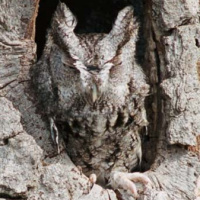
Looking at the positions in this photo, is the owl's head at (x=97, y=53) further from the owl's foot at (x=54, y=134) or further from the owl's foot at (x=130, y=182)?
the owl's foot at (x=130, y=182)

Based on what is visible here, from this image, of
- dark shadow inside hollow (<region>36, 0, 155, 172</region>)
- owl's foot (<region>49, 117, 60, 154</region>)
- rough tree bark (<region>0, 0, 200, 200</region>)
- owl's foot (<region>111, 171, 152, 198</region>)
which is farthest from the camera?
dark shadow inside hollow (<region>36, 0, 155, 172</region>)

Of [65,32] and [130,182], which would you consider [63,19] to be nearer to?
[65,32]

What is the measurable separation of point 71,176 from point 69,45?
0.56 m

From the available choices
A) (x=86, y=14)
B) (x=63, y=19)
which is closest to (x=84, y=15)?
(x=86, y=14)

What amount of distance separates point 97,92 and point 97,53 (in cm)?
16

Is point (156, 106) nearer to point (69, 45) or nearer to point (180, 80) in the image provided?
point (180, 80)

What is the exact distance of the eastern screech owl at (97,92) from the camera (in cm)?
308

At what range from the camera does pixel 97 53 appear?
3.06m

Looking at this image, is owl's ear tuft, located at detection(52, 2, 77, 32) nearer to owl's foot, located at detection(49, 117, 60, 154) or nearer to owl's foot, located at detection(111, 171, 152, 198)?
owl's foot, located at detection(49, 117, 60, 154)

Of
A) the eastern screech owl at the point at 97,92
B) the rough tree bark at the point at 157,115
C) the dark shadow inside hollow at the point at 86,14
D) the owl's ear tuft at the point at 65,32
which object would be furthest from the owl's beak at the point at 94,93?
the dark shadow inside hollow at the point at 86,14

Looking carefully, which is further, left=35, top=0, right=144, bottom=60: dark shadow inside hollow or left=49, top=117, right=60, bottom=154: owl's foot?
left=35, top=0, right=144, bottom=60: dark shadow inside hollow

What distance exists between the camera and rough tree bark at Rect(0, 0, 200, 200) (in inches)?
114

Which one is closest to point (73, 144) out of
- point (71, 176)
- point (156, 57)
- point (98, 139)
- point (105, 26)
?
point (98, 139)

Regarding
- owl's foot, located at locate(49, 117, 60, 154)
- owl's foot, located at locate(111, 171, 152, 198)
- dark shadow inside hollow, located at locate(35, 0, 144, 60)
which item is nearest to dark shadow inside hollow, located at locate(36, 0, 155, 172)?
dark shadow inside hollow, located at locate(35, 0, 144, 60)
